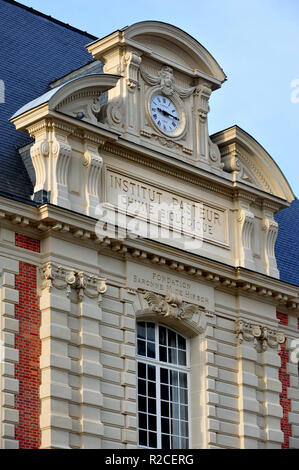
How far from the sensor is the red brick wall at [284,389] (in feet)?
110

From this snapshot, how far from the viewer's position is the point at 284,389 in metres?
33.9

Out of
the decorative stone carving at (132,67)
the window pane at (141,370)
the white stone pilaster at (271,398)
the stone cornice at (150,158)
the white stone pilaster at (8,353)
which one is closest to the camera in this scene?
the white stone pilaster at (8,353)

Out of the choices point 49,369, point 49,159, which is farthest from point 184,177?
→ point 49,369

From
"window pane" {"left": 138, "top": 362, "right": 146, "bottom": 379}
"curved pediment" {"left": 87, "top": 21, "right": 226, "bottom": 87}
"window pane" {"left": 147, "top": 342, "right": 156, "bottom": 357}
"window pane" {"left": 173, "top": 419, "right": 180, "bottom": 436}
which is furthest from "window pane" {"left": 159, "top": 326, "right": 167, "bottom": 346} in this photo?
"curved pediment" {"left": 87, "top": 21, "right": 226, "bottom": 87}

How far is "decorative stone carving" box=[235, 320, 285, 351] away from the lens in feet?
108

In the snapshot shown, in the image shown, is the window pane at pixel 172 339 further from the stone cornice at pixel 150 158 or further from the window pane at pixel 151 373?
the stone cornice at pixel 150 158

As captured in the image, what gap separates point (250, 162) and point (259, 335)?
13.2ft

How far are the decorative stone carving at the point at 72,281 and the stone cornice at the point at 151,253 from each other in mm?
680

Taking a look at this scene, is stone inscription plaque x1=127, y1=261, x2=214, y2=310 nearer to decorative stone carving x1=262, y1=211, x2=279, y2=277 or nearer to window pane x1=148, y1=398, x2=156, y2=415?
decorative stone carving x1=262, y1=211, x2=279, y2=277

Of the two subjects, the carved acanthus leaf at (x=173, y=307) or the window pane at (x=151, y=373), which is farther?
the carved acanthus leaf at (x=173, y=307)

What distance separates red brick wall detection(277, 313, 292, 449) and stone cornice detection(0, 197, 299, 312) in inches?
13.8

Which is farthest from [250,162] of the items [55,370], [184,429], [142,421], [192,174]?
[55,370]

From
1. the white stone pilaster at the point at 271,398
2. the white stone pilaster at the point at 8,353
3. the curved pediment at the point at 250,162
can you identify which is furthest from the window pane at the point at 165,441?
the curved pediment at the point at 250,162
